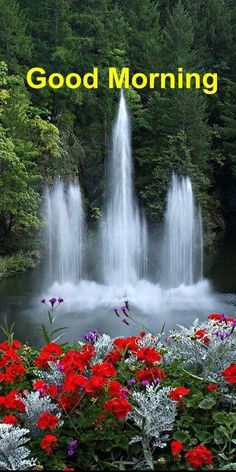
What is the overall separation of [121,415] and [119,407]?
3 centimetres

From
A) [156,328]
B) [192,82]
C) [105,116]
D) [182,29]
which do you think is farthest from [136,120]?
[156,328]

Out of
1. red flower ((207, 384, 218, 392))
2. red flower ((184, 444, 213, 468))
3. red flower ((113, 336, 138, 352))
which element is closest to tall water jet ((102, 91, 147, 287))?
red flower ((113, 336, 138, 352))

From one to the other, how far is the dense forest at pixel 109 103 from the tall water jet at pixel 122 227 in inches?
17.6

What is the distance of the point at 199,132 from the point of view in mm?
17875

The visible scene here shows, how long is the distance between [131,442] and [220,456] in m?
0.34

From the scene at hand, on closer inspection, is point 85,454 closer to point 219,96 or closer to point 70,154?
point 70,154

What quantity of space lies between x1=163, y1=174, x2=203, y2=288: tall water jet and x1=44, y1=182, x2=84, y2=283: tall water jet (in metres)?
2.70

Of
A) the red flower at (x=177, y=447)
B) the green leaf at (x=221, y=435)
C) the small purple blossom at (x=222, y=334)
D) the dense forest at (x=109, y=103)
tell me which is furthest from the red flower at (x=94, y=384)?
the dense forest at (x=109, y=103)

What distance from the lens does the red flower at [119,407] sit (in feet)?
6.02

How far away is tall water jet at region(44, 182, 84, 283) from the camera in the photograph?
46.8 ft

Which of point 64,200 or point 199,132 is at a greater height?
point 199,132

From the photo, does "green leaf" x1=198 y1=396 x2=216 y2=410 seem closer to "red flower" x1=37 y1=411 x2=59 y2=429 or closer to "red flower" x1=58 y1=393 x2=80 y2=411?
"red flower" x1=58 y1=393 x2=80 y2=411

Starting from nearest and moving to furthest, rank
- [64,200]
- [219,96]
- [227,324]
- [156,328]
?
1. [227,324]
2. [156,328]
3. [64,200]
4. [219,96]

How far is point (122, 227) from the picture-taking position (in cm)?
1369
